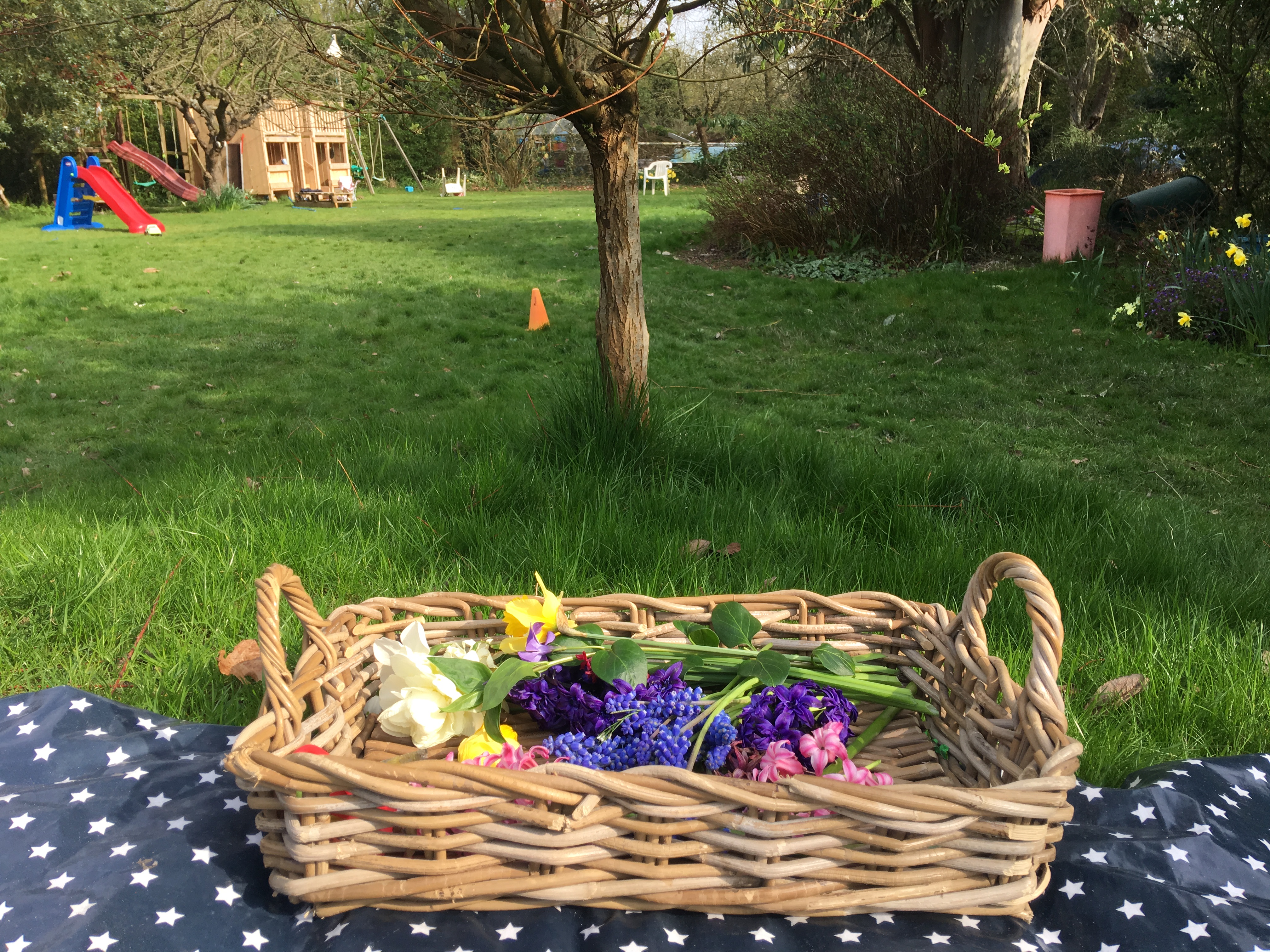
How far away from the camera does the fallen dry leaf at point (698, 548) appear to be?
277cm

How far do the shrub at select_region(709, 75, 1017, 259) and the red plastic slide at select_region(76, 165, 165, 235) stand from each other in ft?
35.3

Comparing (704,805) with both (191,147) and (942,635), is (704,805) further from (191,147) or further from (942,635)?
(191,147)

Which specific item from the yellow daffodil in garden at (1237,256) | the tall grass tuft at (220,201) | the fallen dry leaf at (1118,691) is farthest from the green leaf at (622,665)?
the tall grass tuft at (220,201)

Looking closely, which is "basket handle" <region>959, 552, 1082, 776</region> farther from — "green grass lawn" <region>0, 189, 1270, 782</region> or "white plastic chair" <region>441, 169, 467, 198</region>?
"white plastic chair" <region>441, 169, 467, 198</region>

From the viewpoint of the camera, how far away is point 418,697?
59.6 inches

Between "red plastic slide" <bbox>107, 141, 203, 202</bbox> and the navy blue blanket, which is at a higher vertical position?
"red plastic slide" <bbox>107, 141, 203, 202</bbox>

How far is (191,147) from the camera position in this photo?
22672mm

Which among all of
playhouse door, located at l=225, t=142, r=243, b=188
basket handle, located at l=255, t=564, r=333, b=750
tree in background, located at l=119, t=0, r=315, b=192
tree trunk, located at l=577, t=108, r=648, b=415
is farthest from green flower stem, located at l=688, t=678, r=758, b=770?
playhouse door, located at l=225, t=142, r=243, b=188

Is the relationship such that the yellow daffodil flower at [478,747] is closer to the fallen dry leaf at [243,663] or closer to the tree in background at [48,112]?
the fallen dry leaf at [243,663]

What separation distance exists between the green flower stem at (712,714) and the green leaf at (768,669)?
0.01 m

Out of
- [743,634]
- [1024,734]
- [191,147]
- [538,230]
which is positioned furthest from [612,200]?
[191,147]

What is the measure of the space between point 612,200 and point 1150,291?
5.43 meters

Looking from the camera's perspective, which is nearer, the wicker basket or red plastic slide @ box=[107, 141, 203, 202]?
the wicker basket

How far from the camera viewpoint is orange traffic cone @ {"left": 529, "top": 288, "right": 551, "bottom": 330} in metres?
7.39
